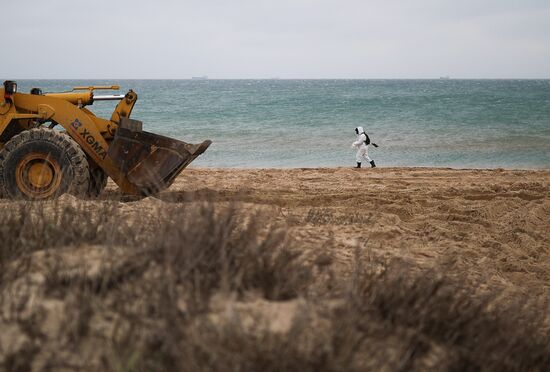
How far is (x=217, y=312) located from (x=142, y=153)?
5.32 m

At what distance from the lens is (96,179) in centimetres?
867

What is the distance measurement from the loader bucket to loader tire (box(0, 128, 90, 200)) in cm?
47

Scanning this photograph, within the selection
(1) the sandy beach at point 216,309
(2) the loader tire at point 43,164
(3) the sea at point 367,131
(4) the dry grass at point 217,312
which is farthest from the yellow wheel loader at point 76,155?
(3) the sea at point 367,131

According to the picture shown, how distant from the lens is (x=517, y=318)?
3789 millimetres

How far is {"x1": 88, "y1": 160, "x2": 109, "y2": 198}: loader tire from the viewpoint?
849cm

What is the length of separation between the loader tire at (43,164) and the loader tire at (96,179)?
1.38 feet

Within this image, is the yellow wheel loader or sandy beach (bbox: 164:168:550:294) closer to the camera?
sandy beach (bbox: 164:168:550:294)

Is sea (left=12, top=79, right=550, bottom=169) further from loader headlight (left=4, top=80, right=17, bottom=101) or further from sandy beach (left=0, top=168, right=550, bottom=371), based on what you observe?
sandy beach (left=0, top=168, right=550, bottom=371)

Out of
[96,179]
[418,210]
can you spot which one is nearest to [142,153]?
[96,179]

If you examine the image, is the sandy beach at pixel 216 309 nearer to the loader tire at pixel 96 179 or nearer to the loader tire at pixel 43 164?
the loader tire at pixel 43 164

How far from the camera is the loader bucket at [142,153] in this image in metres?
8.02

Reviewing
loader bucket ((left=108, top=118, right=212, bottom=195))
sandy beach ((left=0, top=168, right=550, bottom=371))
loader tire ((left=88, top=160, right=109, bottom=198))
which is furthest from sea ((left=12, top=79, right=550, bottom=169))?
sandy beach ((left=0, top=168, right=550, bottom=371))

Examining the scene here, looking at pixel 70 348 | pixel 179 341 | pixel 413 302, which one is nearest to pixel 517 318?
pixel 413 302

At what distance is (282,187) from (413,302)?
322 inches
